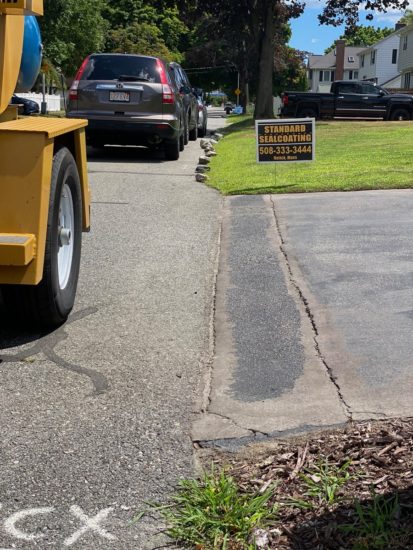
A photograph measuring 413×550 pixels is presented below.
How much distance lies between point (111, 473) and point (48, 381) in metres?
1.07

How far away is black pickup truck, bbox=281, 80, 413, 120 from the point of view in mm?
29500

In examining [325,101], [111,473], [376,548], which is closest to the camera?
[376,548]

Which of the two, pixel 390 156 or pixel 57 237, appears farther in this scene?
pixel 390 156

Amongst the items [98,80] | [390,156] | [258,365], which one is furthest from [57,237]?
[390,156]

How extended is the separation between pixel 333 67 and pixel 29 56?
9987 centimetres

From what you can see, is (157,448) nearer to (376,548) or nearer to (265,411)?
(265,411)

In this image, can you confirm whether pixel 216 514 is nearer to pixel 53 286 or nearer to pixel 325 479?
pixel 325 479

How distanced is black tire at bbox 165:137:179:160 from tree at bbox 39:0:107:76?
56.6 ft

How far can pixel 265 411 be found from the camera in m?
3.56

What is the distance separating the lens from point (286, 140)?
36.4 feet

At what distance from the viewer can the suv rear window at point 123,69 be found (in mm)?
13055

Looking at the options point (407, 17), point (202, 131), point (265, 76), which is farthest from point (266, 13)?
point (407, 17)

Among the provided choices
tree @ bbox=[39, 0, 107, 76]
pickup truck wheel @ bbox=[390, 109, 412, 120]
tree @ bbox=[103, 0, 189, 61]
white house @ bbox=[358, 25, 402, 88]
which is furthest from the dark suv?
white house @ bbox=[358, 25, 402, 88]

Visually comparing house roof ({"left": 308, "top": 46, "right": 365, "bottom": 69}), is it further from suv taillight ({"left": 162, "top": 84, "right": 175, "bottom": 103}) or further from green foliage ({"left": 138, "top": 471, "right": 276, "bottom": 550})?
green foliage ({"left": 138, "top": 471, "right": 276, "bottom": 550})
